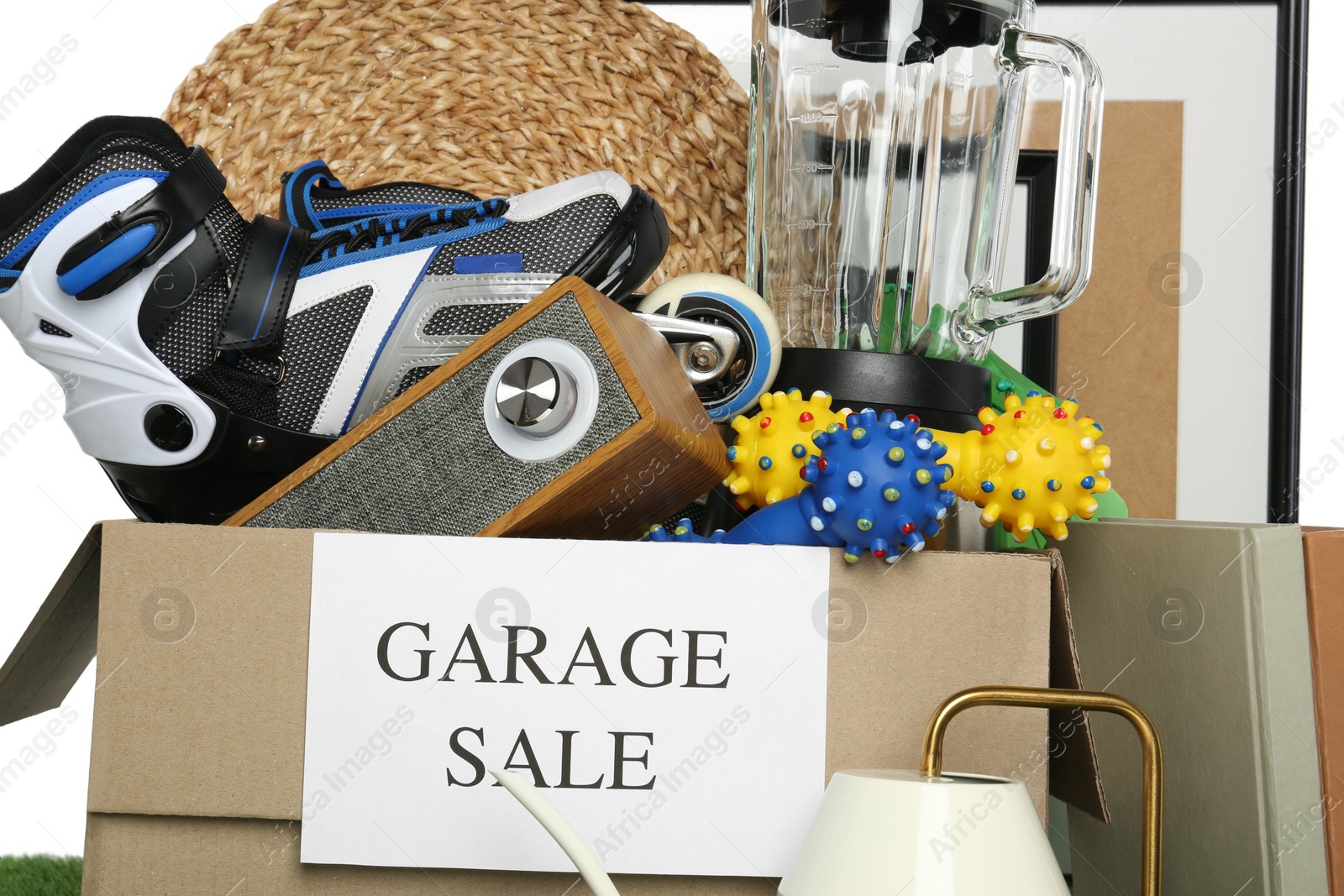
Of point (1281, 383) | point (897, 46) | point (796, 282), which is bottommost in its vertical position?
point (1281, 383)

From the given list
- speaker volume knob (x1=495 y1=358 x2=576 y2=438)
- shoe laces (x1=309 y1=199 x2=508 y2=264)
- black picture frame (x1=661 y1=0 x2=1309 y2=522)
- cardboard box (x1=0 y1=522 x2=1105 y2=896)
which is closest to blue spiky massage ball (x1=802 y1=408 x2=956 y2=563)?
cardboard box (x1=0 y1=522 x2=1105 y2=896)

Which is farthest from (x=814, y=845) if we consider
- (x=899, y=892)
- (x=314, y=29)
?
(x=314, y=29)

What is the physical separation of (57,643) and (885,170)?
62 centimetres

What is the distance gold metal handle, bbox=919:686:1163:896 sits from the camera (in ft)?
1.42

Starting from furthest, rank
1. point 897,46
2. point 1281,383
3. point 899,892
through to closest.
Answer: point 1281,383, point 897,46, point 899,892

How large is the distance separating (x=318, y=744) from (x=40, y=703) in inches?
8.8

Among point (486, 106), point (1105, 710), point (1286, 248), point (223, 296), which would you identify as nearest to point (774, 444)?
point (1105, 710)

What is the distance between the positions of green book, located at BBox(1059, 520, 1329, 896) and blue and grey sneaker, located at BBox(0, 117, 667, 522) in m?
0.36

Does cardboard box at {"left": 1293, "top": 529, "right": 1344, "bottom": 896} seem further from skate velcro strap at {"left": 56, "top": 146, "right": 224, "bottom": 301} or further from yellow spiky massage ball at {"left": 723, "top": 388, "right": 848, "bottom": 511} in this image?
skate velcro strap at {"left": 56, "top": 146, "right": 224, "bottom": 301}

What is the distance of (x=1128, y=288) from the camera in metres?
0.84

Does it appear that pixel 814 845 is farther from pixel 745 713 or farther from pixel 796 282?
pixel 796 282

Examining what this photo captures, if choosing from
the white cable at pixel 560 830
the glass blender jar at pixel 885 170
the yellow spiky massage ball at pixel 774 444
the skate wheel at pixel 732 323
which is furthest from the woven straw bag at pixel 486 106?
the white cable at pixel 560 830

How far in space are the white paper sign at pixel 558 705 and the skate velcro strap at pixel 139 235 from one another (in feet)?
0.65

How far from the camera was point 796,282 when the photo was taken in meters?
0.75
